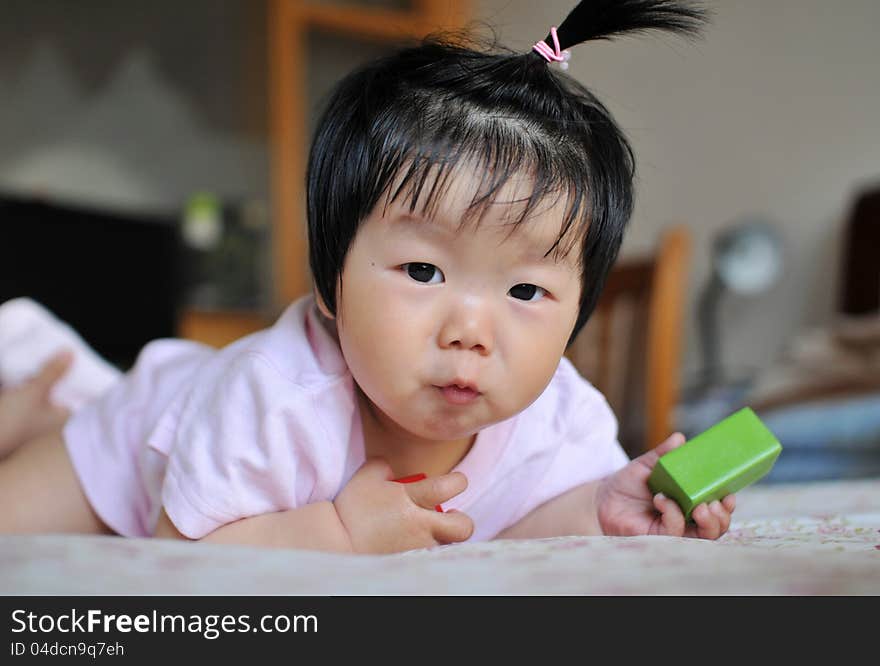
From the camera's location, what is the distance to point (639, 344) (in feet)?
5.70

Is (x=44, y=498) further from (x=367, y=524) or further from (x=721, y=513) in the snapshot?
(x=721, y=513)

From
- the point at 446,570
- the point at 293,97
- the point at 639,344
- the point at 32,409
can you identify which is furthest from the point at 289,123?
the point at 446,570

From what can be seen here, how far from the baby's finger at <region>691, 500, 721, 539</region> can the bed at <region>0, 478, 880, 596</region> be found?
0.15 meters

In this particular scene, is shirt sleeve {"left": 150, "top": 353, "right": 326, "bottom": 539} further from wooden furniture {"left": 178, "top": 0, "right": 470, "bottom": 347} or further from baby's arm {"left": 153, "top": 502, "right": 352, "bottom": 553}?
wooden furniture {"left": 178, "top": 0, "right": 470, "bottom": 347}

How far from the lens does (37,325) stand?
3.88 feet

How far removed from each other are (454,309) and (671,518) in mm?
267

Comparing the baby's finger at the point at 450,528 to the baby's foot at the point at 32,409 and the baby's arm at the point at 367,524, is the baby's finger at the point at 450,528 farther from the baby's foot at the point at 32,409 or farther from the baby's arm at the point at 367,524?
the baby's foot at the point at 32,409

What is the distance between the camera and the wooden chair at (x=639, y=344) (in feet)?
5.09

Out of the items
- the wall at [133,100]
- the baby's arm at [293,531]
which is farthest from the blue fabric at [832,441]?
the wall at [133,100]

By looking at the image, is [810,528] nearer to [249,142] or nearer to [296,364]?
[296,364]

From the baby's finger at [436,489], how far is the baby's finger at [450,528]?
15mm

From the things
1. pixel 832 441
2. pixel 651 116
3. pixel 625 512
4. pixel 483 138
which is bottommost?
pixel 832 441
